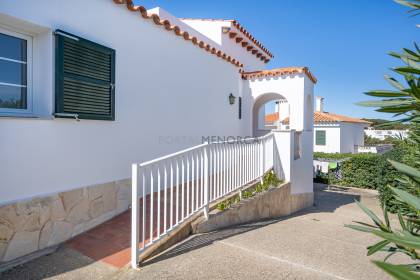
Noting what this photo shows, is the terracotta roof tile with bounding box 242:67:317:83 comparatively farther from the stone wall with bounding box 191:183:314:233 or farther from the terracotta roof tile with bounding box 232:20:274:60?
the stone wall with bounding box 191:183:314:233

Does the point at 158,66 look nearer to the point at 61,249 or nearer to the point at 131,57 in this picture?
the point at 131,57

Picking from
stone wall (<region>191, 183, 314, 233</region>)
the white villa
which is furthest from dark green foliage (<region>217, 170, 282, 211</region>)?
the white villa

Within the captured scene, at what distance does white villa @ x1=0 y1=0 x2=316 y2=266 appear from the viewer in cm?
344

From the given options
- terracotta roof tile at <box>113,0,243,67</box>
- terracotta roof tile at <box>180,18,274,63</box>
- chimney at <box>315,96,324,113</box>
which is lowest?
terracotta roof tile at <box>113,0,243,67</box>

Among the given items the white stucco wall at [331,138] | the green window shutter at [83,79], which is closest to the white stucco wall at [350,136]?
the white stucco wall at [331,138]

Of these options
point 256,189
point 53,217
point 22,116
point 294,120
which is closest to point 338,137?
point 294,120

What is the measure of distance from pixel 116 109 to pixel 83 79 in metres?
0.85

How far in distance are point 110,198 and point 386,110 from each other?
172 inches

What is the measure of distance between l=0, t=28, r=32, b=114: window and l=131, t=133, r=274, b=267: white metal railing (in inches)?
75.5

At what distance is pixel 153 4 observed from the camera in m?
8.05

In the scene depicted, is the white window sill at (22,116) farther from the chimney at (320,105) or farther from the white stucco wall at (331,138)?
the chimney at (320,105)

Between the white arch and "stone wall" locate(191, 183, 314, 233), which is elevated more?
the white arch

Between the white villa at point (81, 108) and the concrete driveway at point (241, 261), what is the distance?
651 millimetres

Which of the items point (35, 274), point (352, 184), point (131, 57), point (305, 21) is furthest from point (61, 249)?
point (352, 184)
